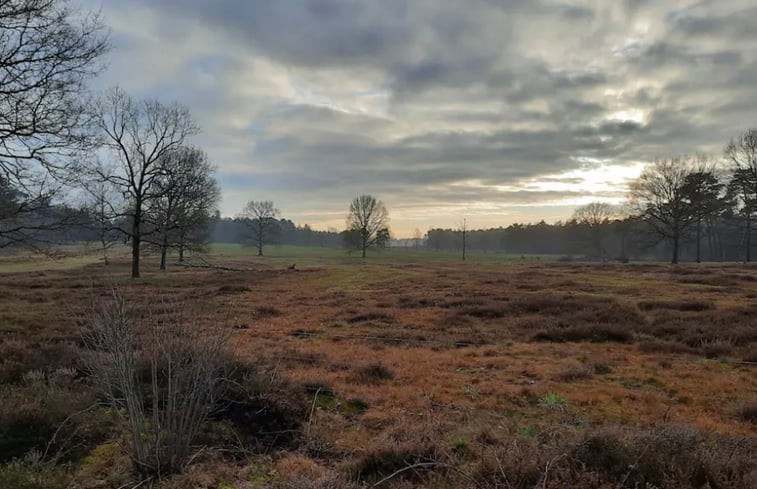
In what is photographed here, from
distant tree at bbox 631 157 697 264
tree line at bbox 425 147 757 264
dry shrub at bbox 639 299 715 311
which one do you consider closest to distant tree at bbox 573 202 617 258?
tree line at bbox 425 147 757 264

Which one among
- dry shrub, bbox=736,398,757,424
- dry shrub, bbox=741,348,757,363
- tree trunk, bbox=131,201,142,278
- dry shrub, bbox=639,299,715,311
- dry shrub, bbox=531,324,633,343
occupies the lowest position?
dry shrub, bbox=531,324,633,343

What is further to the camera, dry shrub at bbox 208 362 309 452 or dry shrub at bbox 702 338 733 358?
dry shrub at bbox 702 338 733 358

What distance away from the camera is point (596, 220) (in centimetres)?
8669

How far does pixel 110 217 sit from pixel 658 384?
3251cm

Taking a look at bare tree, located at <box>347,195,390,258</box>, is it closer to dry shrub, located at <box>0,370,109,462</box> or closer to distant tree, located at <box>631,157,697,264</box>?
distant tree, located at <box>631,157,697,264</box>

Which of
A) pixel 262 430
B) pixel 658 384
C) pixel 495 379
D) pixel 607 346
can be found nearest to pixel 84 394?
pixel 262 430

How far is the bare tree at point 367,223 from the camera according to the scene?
81938 mm

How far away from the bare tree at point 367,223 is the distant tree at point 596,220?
3966cm

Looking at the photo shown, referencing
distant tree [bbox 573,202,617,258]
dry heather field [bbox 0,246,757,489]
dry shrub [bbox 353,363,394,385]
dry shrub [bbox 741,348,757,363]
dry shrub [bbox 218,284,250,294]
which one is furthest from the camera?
distant tree [bbox 573,202,617,258]

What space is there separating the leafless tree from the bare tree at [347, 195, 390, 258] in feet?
140

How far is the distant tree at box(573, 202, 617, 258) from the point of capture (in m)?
84.8

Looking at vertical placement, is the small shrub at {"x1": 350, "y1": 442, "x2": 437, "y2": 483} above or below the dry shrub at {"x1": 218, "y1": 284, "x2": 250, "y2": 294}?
above

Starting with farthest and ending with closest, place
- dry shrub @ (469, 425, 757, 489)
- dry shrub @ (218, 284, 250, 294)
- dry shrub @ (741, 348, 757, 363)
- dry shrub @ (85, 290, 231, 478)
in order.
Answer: dry shrub @ (218, 284, 250, 294)
dry shrub @ (741, 348, 757, 363)
dry shrub @ (85, 290, 231, 478)
dry shrub @ (469, 425, 757, 489)

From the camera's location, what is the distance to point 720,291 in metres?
23.4
